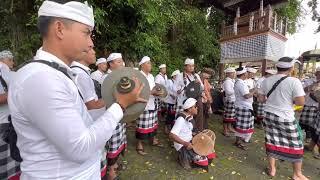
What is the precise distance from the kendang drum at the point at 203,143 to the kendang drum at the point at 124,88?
9.97ft

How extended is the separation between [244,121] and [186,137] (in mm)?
1941

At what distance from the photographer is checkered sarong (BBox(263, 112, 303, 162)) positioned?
4.44 m

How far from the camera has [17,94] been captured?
4.01 feet

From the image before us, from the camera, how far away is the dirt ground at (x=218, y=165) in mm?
4758

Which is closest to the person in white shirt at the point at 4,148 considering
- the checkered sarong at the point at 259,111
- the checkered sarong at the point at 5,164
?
the checkered sarong at the point at 5,164

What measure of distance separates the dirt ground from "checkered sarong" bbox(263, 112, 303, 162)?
0.48m

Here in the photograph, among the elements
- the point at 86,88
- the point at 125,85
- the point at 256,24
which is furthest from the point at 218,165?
the point at 256,24

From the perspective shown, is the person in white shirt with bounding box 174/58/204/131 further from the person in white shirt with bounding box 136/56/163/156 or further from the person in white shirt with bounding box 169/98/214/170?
the person in white shirt with bounding box 169/98/214/170

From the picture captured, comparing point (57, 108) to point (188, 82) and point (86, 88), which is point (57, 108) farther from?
point (188, 82)

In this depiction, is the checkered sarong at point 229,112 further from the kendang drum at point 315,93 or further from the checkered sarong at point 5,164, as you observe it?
the checkered sarong at point 5,164

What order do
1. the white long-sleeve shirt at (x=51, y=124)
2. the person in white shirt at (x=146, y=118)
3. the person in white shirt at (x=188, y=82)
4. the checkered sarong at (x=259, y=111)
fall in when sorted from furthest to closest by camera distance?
1. the checkered sarong at (x=259, y=111)
2. the person in white shirt at (x=188, y=82)
3. the person in white shirt at (x=146, y=118)
4. the white long-sleeve shirt at (x=51, y=124)

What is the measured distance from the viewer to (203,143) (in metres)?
4.68

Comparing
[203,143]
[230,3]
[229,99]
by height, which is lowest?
[203,143]

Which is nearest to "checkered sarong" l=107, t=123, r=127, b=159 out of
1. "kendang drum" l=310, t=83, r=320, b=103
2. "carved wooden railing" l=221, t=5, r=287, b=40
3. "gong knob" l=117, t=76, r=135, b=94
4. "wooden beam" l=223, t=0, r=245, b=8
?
Answer: "gong knob" l=117, t=76, r=135, b=94
